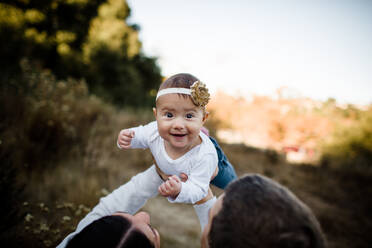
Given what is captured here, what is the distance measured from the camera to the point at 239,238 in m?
0.94

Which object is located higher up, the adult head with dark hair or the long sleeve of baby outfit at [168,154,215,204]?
the long sleeve of baby outfit at [168,154,215,204]

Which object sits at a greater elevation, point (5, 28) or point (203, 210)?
point (5, 28)

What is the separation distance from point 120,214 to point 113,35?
41.9ft

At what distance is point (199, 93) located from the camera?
1.55 meters

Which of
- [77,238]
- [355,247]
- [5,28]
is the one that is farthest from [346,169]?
[5,28]

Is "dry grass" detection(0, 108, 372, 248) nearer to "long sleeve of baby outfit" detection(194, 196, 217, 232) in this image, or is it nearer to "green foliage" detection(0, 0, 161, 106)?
"long sleeve of baby outfit" detection(194, 196, 217, 232)

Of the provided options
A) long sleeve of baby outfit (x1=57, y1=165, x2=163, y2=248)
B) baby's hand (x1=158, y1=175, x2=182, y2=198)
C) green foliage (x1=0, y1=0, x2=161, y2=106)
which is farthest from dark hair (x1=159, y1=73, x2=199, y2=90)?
green foliage (x1=0, y1=0, x2=161, y2=106)

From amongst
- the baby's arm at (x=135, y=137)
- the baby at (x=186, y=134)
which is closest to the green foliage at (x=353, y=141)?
the baby at (x=186, y=134)

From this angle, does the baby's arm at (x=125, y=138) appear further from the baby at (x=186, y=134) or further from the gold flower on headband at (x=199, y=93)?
the gold flower on headband at (x=199, y=93)

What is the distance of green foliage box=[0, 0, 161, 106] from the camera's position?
10219 millimetres

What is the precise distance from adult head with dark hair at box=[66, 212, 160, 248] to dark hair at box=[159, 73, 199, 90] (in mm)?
967

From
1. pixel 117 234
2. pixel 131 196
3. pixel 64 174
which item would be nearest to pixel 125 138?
pixel 131 196

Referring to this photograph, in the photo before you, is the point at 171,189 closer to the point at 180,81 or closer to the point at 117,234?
the point at 117,234

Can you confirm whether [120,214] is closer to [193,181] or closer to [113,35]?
[193,181]
